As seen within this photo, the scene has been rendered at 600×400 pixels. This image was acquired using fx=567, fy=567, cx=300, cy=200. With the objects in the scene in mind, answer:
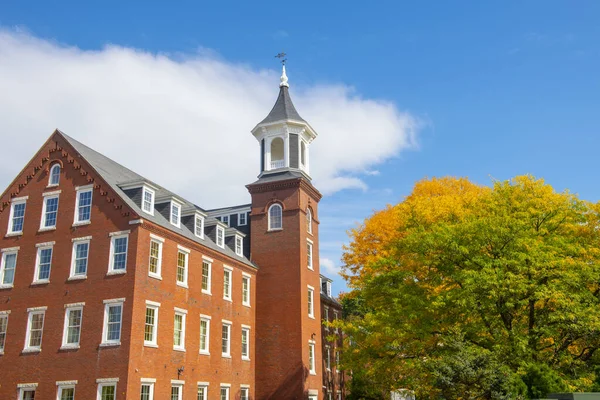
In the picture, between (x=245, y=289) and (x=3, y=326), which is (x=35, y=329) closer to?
(x=3, y=326)

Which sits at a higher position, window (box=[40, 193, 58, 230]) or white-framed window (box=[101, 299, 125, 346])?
window (box=[40, 193, 58, 230])

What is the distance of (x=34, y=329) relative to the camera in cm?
2959

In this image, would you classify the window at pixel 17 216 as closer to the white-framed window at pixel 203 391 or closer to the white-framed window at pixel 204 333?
the white-framed window at pixel 204 333

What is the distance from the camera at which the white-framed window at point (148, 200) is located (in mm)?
31198

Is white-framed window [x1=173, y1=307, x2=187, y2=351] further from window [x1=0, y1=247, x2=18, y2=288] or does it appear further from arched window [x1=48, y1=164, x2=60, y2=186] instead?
arched window [x1=48, y1=164, x2=60, y2=186]

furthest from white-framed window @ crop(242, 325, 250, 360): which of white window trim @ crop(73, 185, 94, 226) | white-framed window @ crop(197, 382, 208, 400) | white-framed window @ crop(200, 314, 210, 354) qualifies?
white window trim @ crop(73, 185, 94, 226)

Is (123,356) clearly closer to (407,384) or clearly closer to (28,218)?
(28,218)

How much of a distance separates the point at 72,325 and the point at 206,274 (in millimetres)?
8672

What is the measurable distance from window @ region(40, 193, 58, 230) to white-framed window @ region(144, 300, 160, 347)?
7490mm

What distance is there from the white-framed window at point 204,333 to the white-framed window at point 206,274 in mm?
1614

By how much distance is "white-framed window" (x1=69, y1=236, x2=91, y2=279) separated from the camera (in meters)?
29.9

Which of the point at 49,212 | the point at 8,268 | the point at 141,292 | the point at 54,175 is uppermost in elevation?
the point at 54,175

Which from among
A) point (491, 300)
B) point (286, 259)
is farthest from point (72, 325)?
point (491, 300)

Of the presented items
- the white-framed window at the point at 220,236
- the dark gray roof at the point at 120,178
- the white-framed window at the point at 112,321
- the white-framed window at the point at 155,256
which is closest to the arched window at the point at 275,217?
the white-framed window at the point at 220,236
